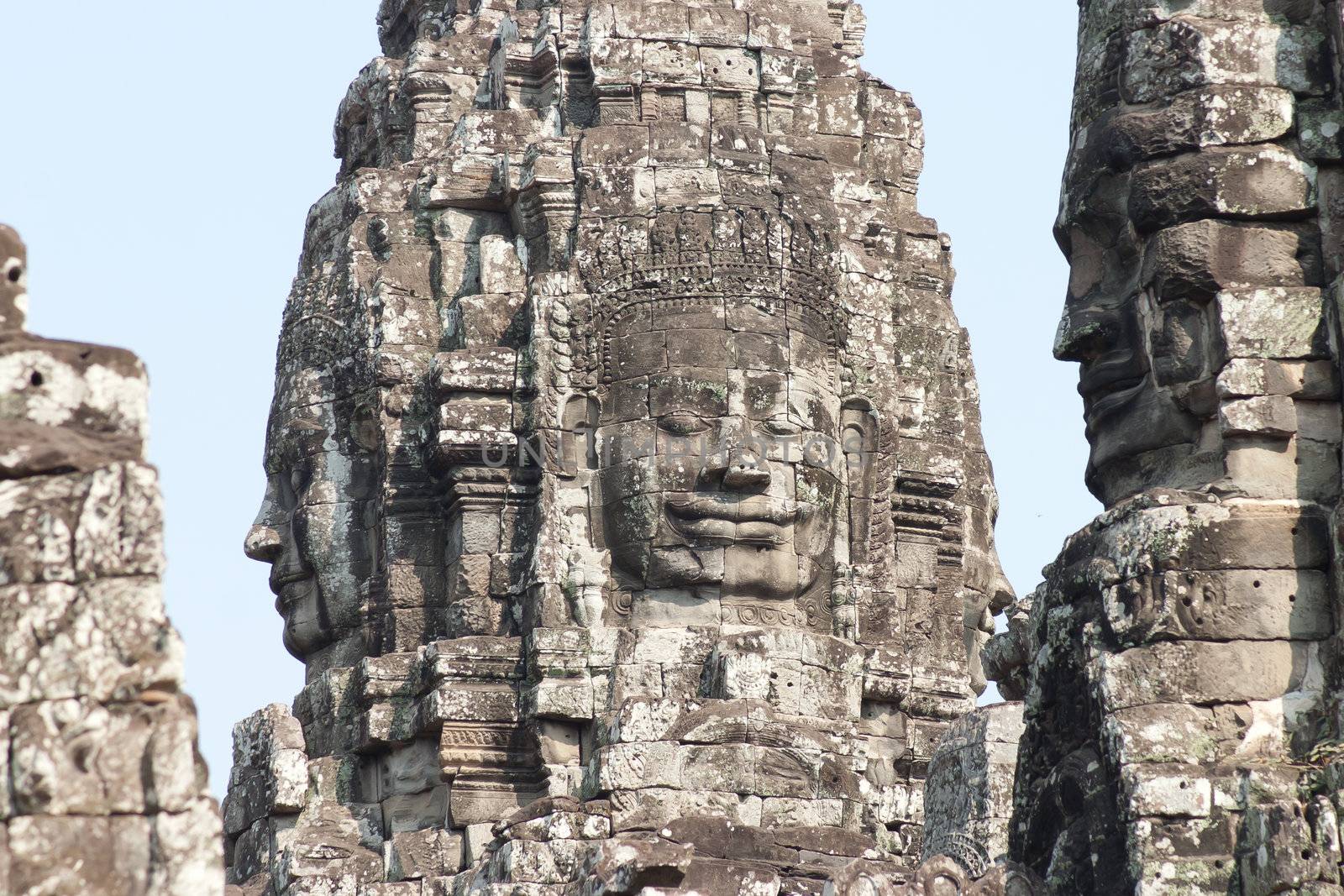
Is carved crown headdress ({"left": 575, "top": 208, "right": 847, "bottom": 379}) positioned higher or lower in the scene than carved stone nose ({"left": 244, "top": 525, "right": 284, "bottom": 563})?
higher

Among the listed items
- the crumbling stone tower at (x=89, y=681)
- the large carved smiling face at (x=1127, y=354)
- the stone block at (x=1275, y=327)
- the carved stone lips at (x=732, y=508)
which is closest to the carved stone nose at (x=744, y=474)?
the carved stone lips at (x=732, y=508)

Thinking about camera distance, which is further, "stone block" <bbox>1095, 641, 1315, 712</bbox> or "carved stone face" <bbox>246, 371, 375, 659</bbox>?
"carved stone face" <bbox>246, 371, 375, 659</bbox>

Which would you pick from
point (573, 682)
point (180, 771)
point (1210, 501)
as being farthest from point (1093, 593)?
point (573, 682)

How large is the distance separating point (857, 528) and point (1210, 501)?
15460mm

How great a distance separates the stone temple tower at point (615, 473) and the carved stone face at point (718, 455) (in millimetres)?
32

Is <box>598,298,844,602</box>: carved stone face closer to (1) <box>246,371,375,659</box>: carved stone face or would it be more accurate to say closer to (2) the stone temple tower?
(2) the stone temple tower

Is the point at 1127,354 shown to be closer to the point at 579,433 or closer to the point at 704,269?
the point at 704,269

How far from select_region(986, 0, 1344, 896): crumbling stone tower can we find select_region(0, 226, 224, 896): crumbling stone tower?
5.72 m

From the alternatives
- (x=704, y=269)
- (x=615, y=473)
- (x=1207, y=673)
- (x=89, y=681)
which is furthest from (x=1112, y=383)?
(x=704, y=269)

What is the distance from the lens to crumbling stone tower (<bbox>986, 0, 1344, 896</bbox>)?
16.9 m

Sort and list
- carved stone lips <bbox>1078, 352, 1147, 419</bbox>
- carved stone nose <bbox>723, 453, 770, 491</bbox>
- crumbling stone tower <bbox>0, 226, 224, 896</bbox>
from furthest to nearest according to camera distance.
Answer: carved stone nose <bbox>723, 453, 770, 491</bbox> → carved stone lips <bbox>1078, 352, 1147, 419</bbox> → crumbling stone tower <bbox>0, 226, 224, 896</bbox>

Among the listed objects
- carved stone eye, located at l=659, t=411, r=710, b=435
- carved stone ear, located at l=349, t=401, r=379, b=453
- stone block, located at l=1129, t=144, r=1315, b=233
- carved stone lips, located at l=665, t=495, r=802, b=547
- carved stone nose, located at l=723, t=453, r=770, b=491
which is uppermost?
carved stone ear, located at l=349, t=401, r=379, b=453

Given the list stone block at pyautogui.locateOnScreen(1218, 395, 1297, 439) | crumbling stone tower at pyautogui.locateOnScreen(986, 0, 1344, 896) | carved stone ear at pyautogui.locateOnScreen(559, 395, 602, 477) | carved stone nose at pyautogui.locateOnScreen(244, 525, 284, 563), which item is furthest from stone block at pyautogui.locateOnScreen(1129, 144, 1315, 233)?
carved stone nose at pyautogui.locateOnScreen(244, 525, 284, 563)

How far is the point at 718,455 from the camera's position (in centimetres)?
3116
